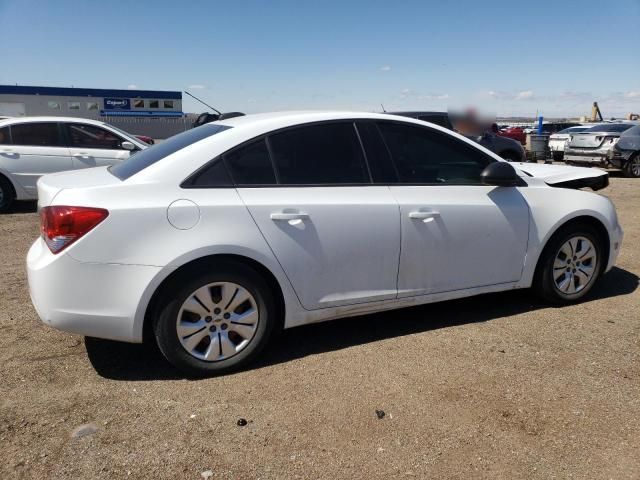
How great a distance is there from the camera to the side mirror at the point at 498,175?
4.09 metres

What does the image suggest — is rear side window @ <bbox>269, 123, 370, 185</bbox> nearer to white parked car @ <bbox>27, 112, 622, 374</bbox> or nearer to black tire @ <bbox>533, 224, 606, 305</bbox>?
white parked car @ <bbox>27, 112, 622, 374</bbox>

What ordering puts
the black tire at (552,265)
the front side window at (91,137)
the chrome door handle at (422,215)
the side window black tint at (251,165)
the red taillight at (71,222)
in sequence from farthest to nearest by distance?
1. the front side window at (91,137)
2. the black tire at (552,265)
3. the chrome door handle at (422,215)
4. the side window black tint at (251,165)
5. the red taillight at (71,222)

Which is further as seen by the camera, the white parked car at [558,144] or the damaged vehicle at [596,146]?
the white parked car at [558,144]

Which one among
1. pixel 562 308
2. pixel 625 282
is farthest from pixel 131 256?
pixel 625 282

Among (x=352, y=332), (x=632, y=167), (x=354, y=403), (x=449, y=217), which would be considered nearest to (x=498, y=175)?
(x=449, y=217)

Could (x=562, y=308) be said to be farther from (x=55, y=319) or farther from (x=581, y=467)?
(x=55, y=319)

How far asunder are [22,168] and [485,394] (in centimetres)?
820

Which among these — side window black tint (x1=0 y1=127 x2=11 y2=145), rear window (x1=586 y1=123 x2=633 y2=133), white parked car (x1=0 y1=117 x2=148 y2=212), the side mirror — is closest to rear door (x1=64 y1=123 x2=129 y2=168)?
white parked car (x1=0 y1=117 x2=148 y2=212)

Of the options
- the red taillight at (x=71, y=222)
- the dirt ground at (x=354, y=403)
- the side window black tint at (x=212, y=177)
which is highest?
the side window black tint at (x=212, y=177)

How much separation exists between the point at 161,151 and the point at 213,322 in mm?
1209

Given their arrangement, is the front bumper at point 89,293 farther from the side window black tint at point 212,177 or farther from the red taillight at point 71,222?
the side window black tint at point 212,177

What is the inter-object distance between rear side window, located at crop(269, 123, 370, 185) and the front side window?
672 centimetres

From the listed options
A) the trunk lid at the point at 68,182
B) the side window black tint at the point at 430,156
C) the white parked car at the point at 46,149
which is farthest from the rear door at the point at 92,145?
the side window black tint at the point at 430,156

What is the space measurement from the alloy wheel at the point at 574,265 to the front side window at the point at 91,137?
7567mm
